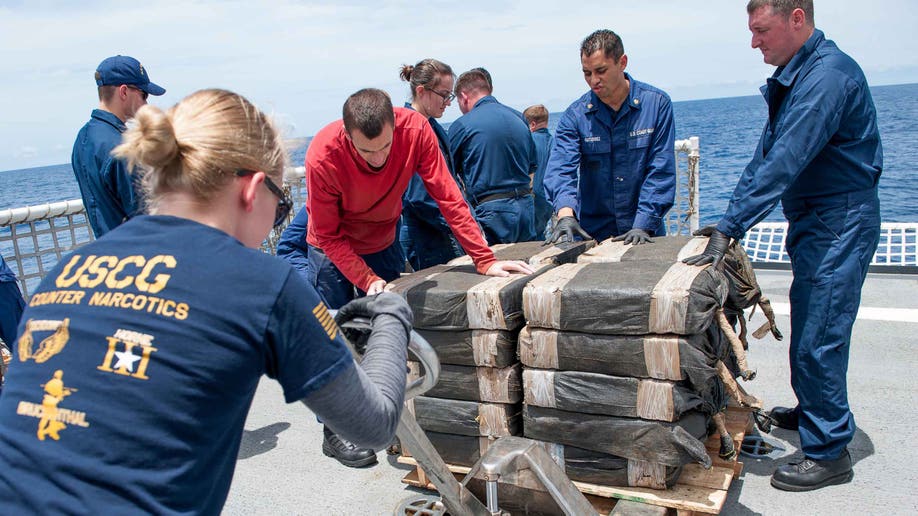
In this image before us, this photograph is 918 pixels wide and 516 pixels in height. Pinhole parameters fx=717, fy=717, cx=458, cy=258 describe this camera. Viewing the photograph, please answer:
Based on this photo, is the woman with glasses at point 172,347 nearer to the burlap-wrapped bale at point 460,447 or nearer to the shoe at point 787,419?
the burlap-wrapped bale at point 460,447

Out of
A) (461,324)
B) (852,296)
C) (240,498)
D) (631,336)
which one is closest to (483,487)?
(461,324)

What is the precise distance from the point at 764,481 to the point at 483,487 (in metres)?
1.30

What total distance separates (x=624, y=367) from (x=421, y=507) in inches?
45.4

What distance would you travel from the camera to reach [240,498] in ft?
11.3

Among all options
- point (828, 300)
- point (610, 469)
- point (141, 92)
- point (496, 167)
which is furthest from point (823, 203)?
point (141, 92)

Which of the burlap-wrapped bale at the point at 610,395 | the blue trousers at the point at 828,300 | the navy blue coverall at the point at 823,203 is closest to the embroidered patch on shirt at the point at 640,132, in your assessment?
the navy blue coverall at the point at 823,203

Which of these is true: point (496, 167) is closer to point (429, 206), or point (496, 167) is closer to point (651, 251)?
point (429, 206)

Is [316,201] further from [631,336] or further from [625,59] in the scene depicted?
[625,59]

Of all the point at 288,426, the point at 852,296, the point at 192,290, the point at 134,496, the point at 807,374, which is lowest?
the point at 288,426

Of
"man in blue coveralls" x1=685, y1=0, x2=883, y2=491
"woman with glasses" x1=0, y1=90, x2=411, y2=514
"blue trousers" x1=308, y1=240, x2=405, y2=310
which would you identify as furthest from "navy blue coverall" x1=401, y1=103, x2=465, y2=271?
"woman with glasses" x1=0, y1=90, x2=411, y2=514

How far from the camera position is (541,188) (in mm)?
6000

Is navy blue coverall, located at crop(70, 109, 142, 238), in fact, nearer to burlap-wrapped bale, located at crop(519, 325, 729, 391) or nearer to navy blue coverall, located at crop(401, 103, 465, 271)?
navy blue coverall, located at crop(401, 103, 465, 271)

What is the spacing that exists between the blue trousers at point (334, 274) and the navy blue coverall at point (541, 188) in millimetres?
2336

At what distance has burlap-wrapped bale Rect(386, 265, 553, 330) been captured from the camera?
283 centimetres
